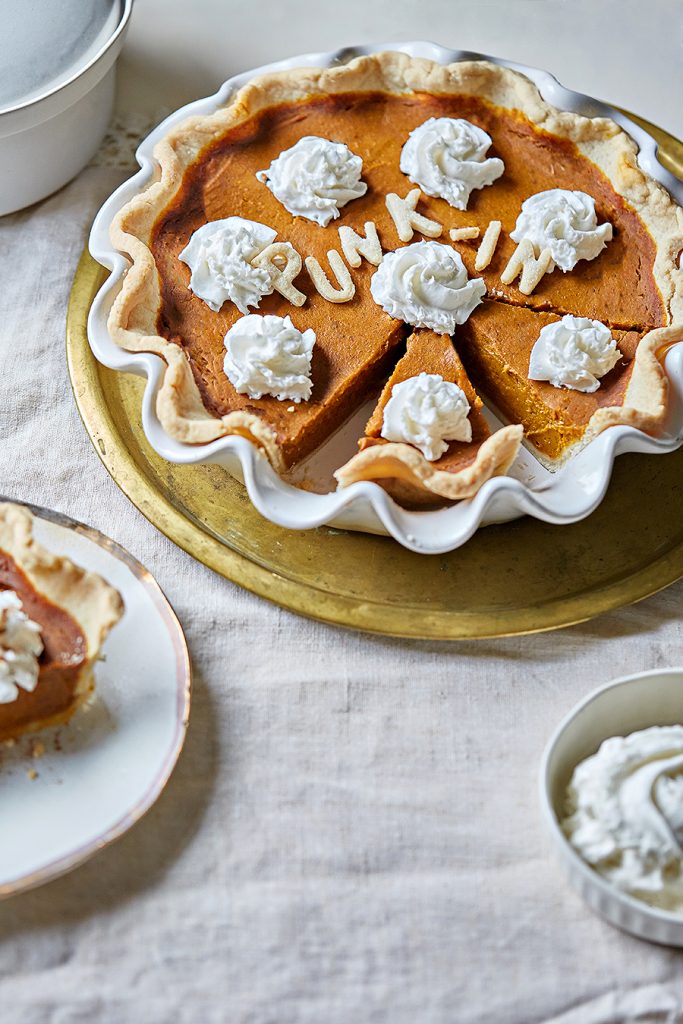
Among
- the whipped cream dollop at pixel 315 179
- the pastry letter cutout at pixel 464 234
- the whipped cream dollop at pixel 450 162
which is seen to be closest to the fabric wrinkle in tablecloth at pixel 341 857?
the whipped cream dollop at pixel 315 179

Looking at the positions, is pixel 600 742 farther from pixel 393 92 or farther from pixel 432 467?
pixel 393 92

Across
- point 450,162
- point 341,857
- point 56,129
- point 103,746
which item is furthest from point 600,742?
point 56,129

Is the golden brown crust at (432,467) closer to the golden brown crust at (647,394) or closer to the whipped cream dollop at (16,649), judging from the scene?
the golden brown crust at (647,394)

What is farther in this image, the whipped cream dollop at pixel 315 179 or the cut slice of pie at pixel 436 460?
the whipped cream dollop at pixel 315 179

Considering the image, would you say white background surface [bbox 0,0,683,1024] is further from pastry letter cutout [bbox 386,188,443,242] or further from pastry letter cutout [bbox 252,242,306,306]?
pastry letter cutout [bbox 386,188,443,242]

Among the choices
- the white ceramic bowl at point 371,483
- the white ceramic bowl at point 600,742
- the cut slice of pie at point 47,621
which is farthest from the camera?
the white ceramic bowl at point 371,483

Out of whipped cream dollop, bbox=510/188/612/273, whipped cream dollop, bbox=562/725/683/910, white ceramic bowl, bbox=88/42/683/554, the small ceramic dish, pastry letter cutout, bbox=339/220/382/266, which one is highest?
whipped cream dollop, bbox=510/188/612/273

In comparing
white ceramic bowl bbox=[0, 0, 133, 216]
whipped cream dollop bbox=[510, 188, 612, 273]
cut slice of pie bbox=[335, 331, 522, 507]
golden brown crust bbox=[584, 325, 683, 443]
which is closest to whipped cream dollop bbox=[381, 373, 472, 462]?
cut slice of pie bbox=[335, 331, 522, 507]
